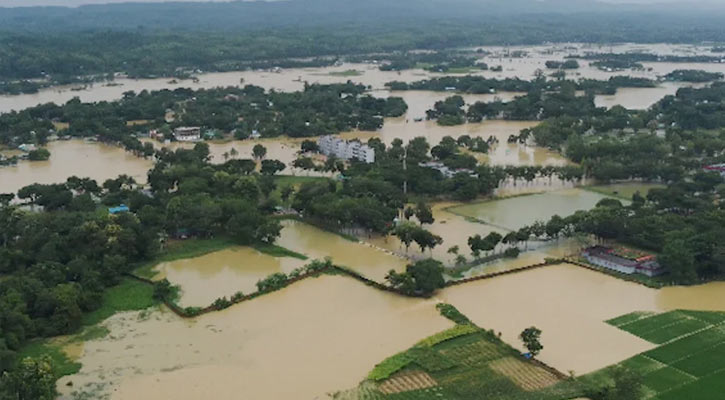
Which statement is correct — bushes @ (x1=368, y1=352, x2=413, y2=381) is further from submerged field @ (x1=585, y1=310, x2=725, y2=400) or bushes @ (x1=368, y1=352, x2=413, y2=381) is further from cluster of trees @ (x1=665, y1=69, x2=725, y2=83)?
cluster of trees @ (x1=665, y1=69, x2=725, y2=83)

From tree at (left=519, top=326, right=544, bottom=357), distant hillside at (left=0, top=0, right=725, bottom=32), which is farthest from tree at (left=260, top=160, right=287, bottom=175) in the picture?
distant hillside at (left=0, top=0, right=725, bottom=32)

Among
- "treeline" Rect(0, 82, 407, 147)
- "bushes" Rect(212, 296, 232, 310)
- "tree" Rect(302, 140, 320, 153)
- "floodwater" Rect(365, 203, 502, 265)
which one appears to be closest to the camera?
"bushes" Rect(212, 296, 232, 310)

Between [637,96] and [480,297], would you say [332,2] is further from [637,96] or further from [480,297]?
[480,297]

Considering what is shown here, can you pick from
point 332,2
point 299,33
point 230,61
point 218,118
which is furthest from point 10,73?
point 332,2

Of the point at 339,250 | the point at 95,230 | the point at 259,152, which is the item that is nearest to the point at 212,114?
the point at 259,152

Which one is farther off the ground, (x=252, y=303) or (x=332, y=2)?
(x=332, y=2)

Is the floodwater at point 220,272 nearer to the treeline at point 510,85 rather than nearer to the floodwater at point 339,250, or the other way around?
the floodwater at point 339,250

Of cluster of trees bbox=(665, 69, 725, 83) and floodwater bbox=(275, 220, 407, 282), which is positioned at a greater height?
cluster of trees bbox=(665, 69, 725, 83)

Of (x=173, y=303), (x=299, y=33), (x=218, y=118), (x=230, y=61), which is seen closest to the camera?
(x=173, y=303)
